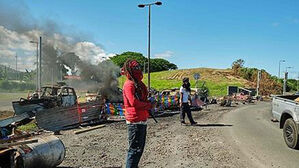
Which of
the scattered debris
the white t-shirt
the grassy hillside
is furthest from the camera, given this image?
the grassy hillside

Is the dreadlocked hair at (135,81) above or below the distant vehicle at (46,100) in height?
above

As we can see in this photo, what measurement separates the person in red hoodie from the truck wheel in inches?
189

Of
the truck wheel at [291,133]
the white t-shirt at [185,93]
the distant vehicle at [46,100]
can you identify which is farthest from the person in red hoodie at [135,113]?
the distant vehicle at [46,100]

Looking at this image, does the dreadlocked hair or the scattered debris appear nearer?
the dreadlocked hair

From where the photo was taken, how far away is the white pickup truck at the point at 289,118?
6836mm

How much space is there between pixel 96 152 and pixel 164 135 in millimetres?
2823

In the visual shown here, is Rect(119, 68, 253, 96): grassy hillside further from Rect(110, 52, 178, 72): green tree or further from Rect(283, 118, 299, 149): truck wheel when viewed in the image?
Rect(283, 118, 299, 149): truck wheel

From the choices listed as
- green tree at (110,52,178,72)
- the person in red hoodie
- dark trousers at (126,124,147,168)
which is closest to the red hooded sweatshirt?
Answer: the person in red hoodie

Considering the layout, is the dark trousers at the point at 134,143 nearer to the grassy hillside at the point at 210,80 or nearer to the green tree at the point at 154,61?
the grassy hillside at the point at 210,80

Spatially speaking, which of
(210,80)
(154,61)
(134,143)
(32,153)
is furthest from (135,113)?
(154,61)

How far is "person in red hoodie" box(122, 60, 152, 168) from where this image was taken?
3737 millimetres

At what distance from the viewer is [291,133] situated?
7074 mm

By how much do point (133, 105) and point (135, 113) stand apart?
0.12 metres

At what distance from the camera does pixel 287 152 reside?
6598 millimetres
